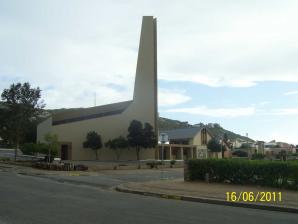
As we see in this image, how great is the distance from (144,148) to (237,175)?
55547 millimetres

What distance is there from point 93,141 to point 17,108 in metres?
27.0

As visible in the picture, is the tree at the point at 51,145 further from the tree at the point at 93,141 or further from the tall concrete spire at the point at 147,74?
the tall concrete spire at the point at 147,74

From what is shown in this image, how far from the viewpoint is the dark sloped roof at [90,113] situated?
77062 millimetres

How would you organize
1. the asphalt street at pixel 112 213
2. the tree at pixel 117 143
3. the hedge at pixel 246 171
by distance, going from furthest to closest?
the tree at pixel 117 143 → the hedge at pixel 246 171 → the asphalt street at pixel 112 213

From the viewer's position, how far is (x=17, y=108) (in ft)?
154

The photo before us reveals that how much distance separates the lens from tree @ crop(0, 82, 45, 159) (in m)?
46.9

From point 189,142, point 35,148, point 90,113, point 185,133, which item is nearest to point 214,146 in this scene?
point 189,142

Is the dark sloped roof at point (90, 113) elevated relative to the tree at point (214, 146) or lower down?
elevated

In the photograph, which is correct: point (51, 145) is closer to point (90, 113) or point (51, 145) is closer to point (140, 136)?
point (140, 136)

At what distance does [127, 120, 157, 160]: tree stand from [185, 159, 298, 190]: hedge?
4842cm

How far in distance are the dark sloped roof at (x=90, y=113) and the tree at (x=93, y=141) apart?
453cm

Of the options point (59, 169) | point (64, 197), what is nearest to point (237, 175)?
point (64, 197)

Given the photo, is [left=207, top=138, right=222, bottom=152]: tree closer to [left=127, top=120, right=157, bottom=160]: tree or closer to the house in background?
the house in background

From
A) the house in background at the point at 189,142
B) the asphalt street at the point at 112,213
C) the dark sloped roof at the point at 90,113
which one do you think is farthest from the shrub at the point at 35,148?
the house in background at the point at 189,142
